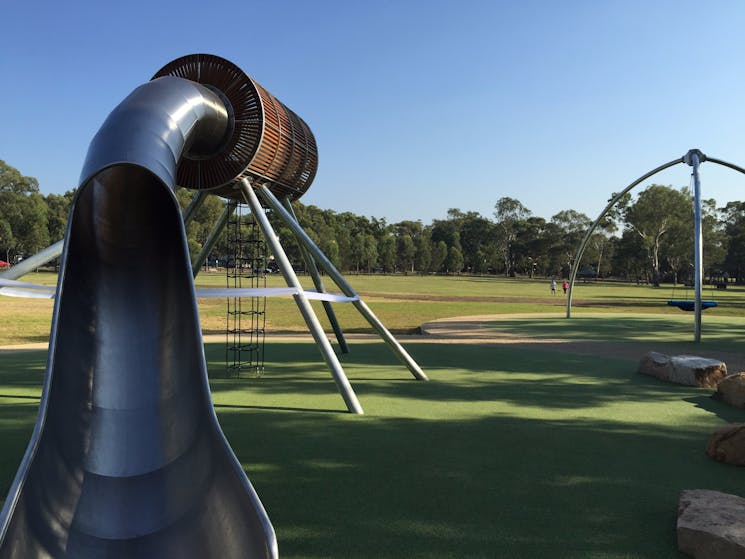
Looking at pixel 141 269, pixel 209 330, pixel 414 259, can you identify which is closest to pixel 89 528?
pixel 141 269

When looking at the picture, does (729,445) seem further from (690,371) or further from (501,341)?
(501,341)

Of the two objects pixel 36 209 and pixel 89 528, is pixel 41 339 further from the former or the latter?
pixel 36 209

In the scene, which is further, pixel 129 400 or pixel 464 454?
pixel 464 454

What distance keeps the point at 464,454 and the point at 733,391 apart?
5725 millimetres

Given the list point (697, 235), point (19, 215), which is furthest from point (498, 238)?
point (697, 235)

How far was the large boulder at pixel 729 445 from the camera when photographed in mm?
5867

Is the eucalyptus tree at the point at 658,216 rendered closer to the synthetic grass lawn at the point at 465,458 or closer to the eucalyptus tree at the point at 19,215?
the synthetic grass lawn at the point at 465,458

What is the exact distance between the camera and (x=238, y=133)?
892cm

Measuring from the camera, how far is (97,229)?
173 inches

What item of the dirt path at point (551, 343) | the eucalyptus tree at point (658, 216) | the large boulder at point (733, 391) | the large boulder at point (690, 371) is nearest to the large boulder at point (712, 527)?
the large boulder at point (733, 391)

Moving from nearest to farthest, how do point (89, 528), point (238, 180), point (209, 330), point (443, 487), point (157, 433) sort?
point (89, 528), point (157, 433), point (443, 487), point (238, 180), point (209, 330)

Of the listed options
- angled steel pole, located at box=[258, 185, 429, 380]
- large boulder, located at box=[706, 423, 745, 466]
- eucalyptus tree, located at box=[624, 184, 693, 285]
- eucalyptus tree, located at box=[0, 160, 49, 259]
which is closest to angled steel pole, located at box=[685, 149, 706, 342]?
angled steel pole, located at box=[258, 185, 429, 380]

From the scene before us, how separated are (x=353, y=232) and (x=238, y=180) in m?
123

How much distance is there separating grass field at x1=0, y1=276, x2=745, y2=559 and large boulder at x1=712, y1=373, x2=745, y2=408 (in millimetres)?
322
